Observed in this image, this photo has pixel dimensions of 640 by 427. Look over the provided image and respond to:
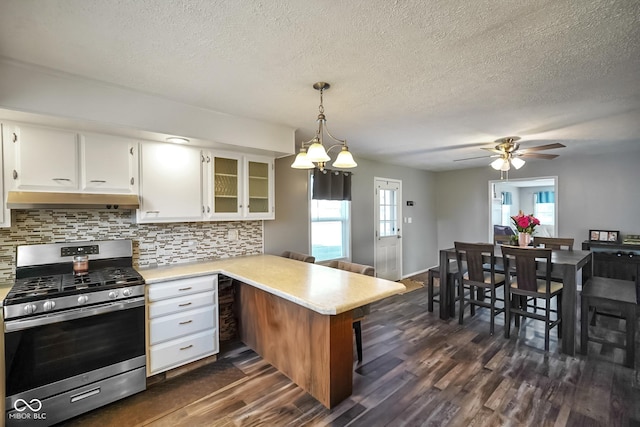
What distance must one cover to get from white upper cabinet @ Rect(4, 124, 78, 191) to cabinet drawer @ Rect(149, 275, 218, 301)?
101 cm

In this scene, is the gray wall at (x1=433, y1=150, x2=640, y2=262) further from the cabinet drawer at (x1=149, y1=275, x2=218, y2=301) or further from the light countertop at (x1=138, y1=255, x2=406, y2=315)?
the cabinet drawer at (x1=149, y1=275, x2=218, y2=301)

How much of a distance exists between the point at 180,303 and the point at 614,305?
394 cm

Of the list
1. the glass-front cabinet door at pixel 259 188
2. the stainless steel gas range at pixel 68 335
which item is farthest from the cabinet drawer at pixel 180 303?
the glass-front cabinet door at pixel 259 188

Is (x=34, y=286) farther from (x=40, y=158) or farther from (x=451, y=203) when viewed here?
(x=451, y=203)

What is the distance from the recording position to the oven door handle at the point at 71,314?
181 cm

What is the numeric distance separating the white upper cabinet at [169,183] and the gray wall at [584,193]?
564 cm

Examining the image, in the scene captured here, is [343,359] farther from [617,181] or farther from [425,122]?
[617,181]

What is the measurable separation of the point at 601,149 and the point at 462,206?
→ 2485 mm

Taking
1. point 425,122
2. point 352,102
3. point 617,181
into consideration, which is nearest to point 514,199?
point 617,181

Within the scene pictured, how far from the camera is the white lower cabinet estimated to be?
2375mm

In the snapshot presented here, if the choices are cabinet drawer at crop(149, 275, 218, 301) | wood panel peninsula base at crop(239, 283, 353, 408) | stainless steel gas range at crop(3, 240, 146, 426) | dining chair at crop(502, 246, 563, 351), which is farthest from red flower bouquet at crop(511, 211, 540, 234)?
stainless steel gas range at crop(3, 240, 146, 426)

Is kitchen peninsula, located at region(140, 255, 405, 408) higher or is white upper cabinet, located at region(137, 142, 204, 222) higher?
white upper cabinet, located at region(137, 142, 204, 222)

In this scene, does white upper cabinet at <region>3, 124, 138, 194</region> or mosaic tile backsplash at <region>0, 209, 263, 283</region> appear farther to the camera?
mosaic tile backsplash at <region>0, 209, 263, 283</region>
